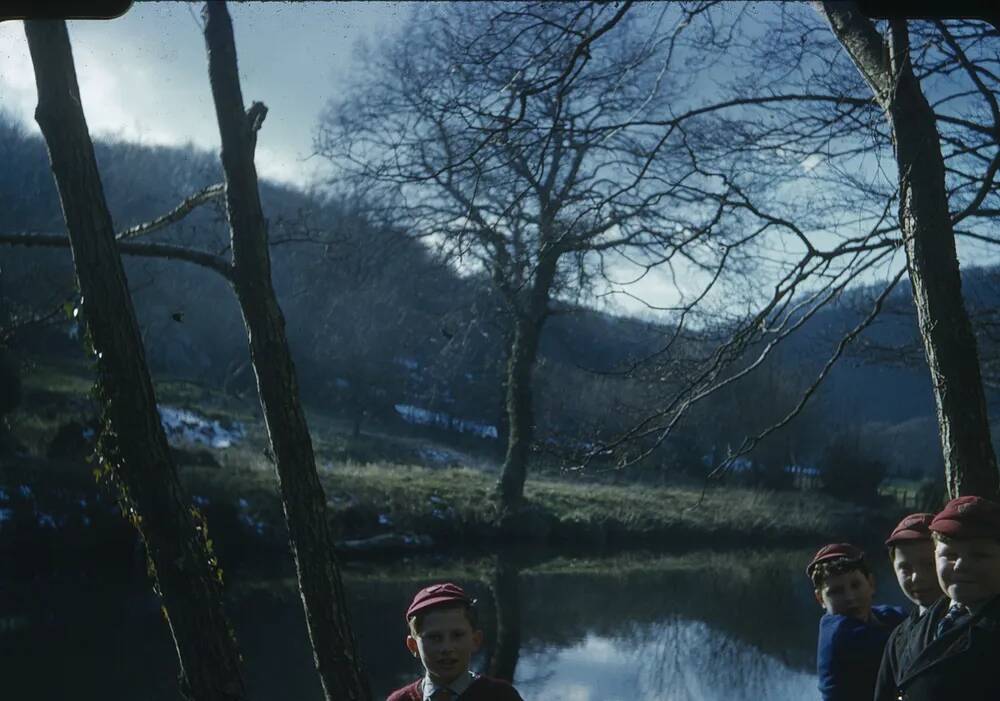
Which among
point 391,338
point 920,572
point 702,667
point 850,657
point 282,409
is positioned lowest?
point 702,667

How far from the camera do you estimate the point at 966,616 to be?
2.61 meters

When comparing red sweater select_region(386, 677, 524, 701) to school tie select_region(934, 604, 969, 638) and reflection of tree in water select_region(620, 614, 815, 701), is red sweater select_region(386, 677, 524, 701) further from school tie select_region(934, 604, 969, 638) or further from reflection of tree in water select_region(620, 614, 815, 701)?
reflection of tree in water select_region(620, 614, 815, 701)

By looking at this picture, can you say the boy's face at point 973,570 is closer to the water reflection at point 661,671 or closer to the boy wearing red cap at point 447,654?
the boy wearing red cap at point 447,654

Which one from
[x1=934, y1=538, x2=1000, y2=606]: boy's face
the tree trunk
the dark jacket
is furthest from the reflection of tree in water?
[x1=934, y1=538, x2=1000, y2=606]: boy's face

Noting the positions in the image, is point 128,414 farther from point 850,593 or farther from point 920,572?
point 920,572

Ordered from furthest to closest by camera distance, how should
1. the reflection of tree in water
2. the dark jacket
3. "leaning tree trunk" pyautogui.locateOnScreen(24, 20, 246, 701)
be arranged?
the reflection of tree in water
"leaning tree trunk" pyautogui.locateOnScreen(24, 20, 246, 701)
the dark jacket

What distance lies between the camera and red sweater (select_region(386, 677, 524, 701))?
289 centimetres

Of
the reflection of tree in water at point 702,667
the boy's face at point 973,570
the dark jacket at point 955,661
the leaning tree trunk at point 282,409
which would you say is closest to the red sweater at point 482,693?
the dark jacket at point 955,661

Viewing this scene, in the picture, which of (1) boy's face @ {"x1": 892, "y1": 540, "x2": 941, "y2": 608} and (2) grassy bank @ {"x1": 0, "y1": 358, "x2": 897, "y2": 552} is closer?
(1) boy's face @ {"x1": 892, "y1": 540, "x2": 941, "y2": 608}

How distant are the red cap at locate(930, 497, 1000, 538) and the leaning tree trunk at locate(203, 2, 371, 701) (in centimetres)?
394

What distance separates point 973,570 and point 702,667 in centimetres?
841

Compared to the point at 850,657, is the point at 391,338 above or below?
above

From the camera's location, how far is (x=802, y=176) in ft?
21.7

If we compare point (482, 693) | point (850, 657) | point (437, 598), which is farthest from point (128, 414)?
point (850, 657)
